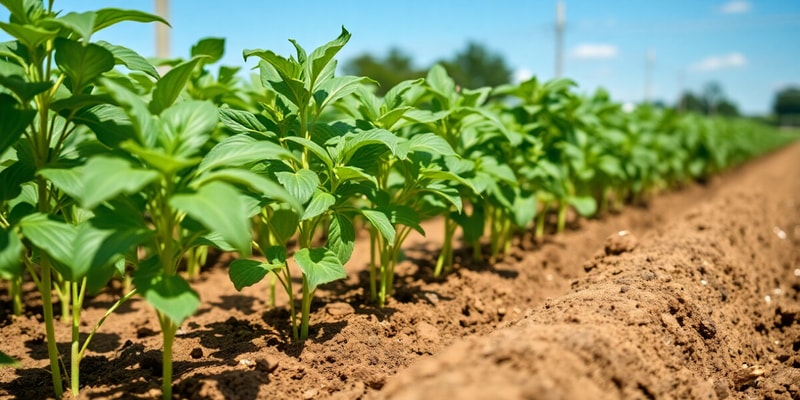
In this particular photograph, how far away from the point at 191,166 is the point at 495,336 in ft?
3.77

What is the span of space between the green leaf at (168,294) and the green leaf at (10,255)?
319mm

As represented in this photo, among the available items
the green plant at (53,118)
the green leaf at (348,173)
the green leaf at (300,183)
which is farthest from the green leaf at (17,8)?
the green leaf at (348,173)

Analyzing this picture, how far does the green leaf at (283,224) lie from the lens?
266 centimetres

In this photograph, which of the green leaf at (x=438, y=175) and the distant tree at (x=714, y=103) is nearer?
the green leaf at (x=438, y=175)

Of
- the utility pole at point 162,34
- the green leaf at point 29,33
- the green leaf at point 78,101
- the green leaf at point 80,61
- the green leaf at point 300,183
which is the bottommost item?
the green leaf at point 300,183

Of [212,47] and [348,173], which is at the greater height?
[212,47]

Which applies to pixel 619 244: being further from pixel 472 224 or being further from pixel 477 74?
pixel 477 74

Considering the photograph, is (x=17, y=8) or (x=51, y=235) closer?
(x=51, y=235)

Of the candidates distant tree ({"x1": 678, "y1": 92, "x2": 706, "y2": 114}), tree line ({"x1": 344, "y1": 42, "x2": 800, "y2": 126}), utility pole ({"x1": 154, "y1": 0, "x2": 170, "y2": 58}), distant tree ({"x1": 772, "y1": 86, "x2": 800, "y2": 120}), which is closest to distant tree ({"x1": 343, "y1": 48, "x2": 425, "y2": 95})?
tree line ({"x1": 344, "y1": 42, "x2": 800, "y2": 126})

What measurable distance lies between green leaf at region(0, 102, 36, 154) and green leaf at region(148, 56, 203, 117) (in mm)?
369

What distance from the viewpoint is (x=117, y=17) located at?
1958 mm

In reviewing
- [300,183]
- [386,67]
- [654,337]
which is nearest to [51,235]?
[300,183]

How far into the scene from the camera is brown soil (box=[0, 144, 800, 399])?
1.79m

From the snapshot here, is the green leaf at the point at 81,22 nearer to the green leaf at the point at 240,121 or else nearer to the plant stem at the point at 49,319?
the green leaf at the point at 240,121
